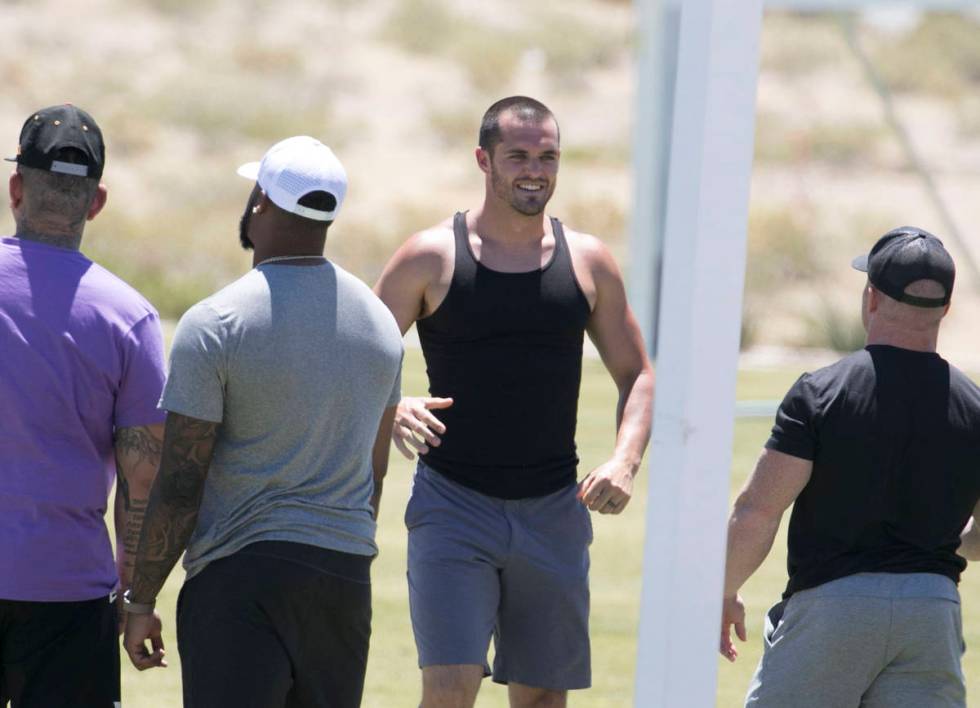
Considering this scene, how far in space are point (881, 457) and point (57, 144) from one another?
210 centimetres

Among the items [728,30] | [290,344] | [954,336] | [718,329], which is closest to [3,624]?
[290,344]

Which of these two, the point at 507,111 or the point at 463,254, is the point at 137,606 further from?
the point at 507,111

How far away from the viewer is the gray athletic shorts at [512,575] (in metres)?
5.34

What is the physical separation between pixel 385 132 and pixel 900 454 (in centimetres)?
4001

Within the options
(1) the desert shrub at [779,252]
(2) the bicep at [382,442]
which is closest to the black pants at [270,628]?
(2) the bicep at [382,442]

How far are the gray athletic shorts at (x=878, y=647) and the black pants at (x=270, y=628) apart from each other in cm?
107

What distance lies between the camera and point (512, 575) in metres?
5.39

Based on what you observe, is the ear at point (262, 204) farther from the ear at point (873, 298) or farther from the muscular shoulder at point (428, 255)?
the ear at point (873, 298)

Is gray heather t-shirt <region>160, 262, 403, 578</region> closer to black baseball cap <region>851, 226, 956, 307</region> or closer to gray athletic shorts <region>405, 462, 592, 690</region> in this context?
gray athletic shorts <region>405, 462, 592, 690</region>

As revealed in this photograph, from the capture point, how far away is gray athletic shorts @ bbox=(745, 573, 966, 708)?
14.1ft

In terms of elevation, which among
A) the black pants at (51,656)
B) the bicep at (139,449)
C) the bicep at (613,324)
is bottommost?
the black pants at (51,656)

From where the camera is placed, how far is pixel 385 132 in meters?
43.8

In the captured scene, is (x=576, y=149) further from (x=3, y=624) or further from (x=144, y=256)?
(x=3, y=624)

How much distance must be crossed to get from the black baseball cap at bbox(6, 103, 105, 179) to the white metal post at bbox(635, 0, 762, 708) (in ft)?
5.62
